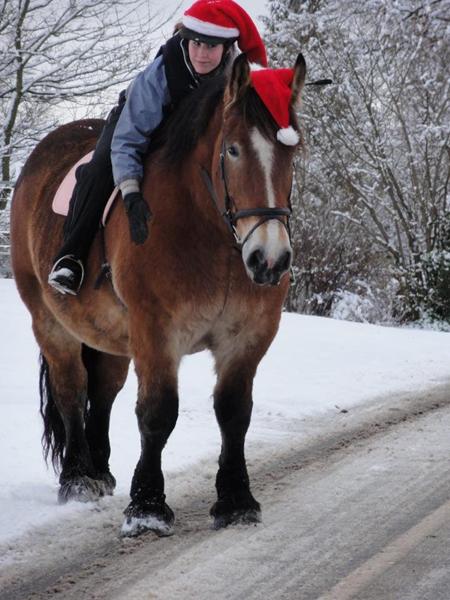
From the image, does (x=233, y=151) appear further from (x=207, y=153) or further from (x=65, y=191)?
(x=65, y=191)

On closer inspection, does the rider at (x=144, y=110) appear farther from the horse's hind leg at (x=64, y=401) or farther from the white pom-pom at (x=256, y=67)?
the horse's hind leg at (x=64, y=401)

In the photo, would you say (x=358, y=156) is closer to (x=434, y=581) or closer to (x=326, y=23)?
(x=326, y=23)

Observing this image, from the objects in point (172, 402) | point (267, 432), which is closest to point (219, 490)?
point (172, 402)

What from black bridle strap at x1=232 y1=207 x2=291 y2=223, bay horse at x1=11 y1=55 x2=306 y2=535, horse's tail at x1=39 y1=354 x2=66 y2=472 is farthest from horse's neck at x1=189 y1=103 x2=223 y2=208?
horse's tail at x1=39 y1=354 x2=66 y2=472

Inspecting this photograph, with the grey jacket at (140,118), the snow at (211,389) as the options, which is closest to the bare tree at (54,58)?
the snow at (211,389)

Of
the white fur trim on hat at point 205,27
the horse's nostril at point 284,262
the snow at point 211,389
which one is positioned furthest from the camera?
the snow at point 211,389

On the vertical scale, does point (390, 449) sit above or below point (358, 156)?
below

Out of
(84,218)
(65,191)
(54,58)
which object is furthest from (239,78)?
(54,58)

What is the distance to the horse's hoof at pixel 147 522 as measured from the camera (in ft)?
13.9

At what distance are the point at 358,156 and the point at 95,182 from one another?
12.9 metres

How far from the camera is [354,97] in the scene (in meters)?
18.6

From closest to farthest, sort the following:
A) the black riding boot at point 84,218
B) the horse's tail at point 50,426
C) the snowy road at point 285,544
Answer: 1. the snowy road at point 285,544
2. the black riding boot at point 84,218
3. the horse's tail at point 50,426

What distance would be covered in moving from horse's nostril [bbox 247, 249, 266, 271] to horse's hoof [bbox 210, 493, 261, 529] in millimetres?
1272

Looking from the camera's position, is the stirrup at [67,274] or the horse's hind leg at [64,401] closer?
the stirrup at [67,274]
